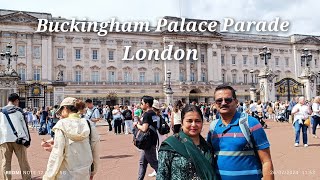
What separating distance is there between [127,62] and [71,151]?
47.2 metres

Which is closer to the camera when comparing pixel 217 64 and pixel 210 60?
pixel 210 60

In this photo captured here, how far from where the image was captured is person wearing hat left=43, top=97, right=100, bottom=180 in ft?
12.3

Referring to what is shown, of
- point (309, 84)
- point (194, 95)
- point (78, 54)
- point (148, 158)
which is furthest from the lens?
point (194, 95)

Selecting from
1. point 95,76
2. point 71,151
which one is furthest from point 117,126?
point 95,76

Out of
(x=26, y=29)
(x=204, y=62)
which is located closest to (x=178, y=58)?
(x=204, y=62)

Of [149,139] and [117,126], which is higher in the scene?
[149,139]

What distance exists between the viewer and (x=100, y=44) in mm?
48688

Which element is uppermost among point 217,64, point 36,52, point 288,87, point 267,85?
point 36,52

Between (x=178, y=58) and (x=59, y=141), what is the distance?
4964cm

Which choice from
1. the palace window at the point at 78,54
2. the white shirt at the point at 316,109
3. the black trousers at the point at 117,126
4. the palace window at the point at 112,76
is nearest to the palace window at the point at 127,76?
the palace window at the point at 112,76

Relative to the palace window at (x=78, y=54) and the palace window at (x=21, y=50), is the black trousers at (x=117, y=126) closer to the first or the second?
the palace window at (x=21, y=50)

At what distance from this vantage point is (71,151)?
12.7ft

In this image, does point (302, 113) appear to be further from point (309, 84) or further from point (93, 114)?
point (309, 84)

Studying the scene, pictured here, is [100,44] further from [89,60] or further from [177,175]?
[177,175]
